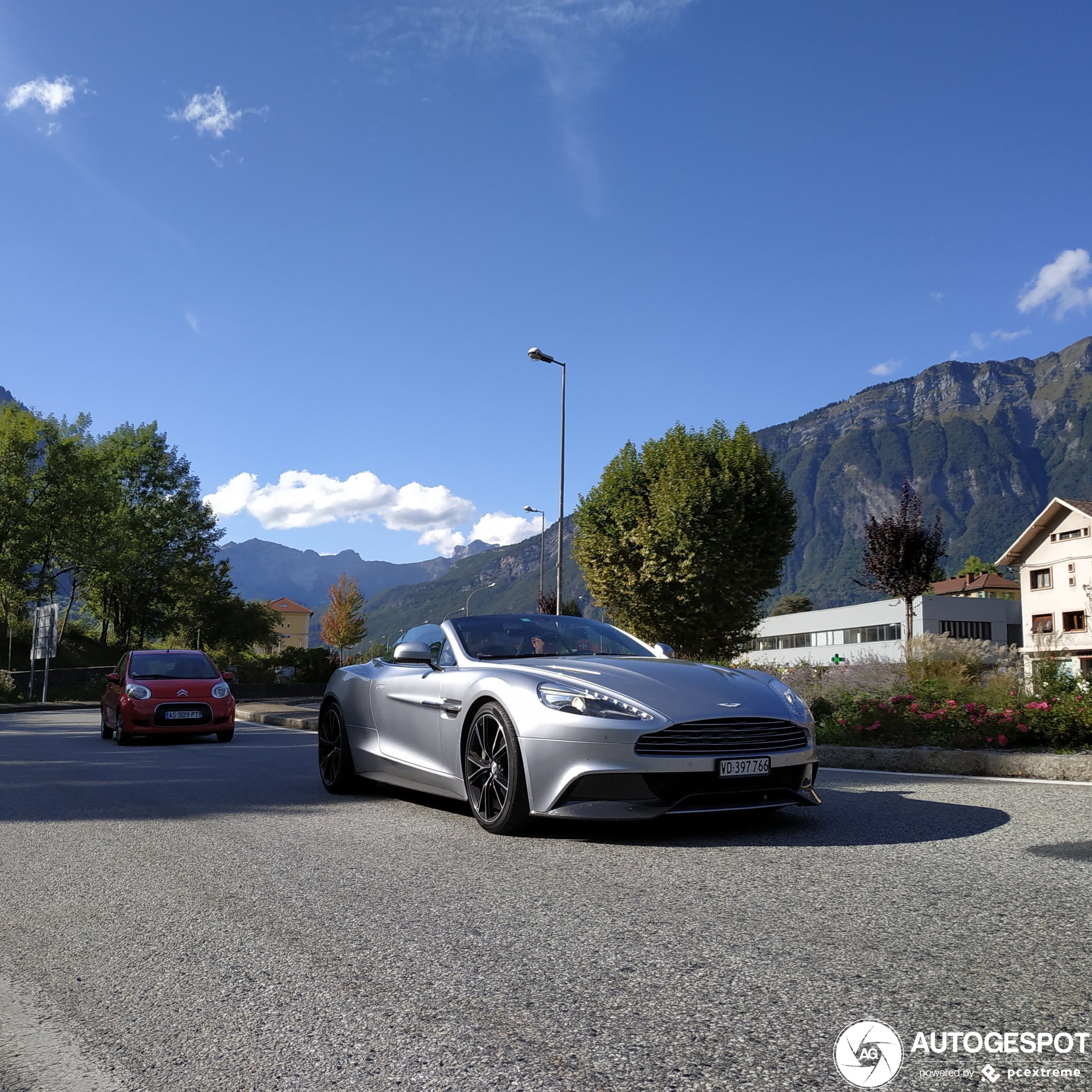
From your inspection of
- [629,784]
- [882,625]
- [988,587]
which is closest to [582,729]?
[629,784]

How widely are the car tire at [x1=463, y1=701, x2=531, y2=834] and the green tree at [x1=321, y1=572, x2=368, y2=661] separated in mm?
74432

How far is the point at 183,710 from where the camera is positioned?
16.1m

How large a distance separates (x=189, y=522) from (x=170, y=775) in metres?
52.3

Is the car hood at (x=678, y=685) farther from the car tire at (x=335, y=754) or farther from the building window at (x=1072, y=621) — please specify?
the building window at (x=1072, y=621)

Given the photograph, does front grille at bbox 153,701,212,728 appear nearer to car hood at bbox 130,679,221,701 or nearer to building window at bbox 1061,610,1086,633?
car hood at bbox 130,679,221,701

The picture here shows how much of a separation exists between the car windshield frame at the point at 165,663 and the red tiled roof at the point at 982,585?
2939 inches

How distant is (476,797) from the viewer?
6.41 m

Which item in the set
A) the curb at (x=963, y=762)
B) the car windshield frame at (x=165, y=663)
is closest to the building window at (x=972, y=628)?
the car windshield frame at (x=165, y=663)

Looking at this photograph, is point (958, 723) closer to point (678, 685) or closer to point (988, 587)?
point (678, 685)

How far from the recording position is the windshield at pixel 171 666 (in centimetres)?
1667

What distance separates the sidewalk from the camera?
20500 mm

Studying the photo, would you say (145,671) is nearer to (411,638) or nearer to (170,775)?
(170,775)

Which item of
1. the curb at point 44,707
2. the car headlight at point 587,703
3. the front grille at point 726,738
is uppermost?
the car headlight at point 587,703

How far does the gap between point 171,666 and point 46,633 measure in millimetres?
23189
